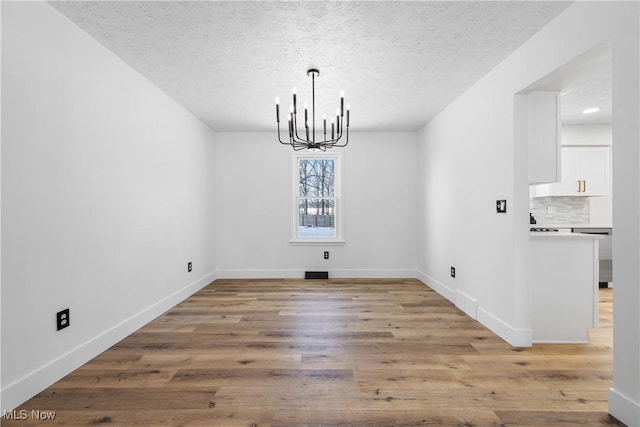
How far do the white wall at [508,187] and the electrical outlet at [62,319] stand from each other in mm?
3319

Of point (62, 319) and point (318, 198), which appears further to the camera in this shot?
point (318, 198)

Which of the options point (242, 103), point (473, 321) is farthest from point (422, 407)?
point (242, 103)

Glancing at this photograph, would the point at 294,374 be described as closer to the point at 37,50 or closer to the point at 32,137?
the point at 32,137

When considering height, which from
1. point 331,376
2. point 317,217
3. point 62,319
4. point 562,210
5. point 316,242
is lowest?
point 331,376

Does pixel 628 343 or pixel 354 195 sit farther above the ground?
pixel 354 195

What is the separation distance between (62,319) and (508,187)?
349 centimetres

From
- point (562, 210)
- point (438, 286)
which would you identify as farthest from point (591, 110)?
point (438, 286)

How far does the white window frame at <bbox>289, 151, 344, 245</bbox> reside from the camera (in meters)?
5.34

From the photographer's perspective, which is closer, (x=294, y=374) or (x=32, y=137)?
(x=32, y=137)

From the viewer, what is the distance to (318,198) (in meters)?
5.44

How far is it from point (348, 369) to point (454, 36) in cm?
256

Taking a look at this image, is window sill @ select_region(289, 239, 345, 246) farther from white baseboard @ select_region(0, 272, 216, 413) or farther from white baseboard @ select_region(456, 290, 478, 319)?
white baseboard @ select_region(0, 272, 216, 413)

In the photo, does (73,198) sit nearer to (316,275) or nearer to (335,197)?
(316,275)

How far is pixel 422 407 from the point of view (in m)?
1.82
